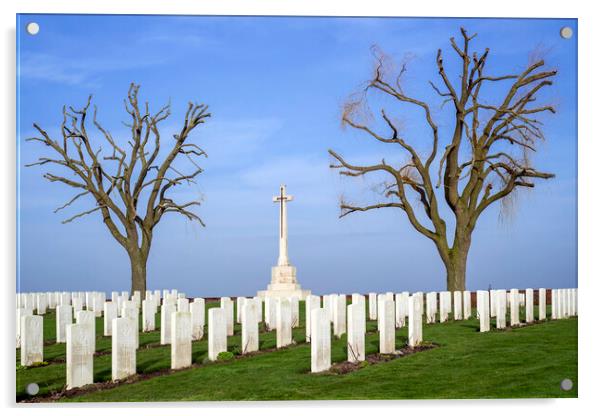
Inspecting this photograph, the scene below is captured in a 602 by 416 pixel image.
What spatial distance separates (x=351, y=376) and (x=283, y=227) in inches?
512

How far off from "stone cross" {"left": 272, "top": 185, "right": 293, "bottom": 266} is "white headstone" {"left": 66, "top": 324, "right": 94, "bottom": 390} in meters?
12.1

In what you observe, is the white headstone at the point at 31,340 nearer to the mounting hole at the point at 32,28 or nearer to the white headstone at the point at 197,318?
the white headstone at the point at 197,318

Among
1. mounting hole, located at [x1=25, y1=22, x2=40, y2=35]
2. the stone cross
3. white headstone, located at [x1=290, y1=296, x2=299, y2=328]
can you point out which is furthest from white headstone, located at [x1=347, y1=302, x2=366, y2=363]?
the stone cross

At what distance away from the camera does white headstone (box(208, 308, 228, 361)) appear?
12.5m

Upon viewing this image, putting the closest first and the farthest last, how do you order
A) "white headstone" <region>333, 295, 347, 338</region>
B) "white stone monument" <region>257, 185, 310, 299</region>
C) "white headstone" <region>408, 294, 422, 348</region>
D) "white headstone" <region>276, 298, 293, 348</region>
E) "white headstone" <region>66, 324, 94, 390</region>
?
"white headstone" <region>66, 324, 94, 390</region> < "white headstone" <region>408, 294, 422, 348</region> < "white headstone" <region>276, 298, 293, 348</region> < "white headstone" <region>333, 295, 347, 338</region> < "white stone monument" <region>257, 185, 310, 299</region>

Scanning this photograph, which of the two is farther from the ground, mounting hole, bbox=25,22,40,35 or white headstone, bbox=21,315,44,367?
mounting hole, bbox=25,22,40,35

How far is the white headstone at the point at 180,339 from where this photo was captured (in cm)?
1194

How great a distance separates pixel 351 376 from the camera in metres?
11.6

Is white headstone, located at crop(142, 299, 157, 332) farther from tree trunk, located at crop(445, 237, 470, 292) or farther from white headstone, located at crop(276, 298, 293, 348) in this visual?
tree trunk, located at crop(445, 237, 470, 292)

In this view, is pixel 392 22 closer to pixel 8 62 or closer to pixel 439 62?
pixel 439 62

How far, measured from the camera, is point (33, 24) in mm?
11781

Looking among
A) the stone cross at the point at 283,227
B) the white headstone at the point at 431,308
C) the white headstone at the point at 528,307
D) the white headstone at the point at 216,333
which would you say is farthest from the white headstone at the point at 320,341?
the stone cross at the point at 283,227

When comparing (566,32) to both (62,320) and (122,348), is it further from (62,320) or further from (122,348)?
(62,320)
